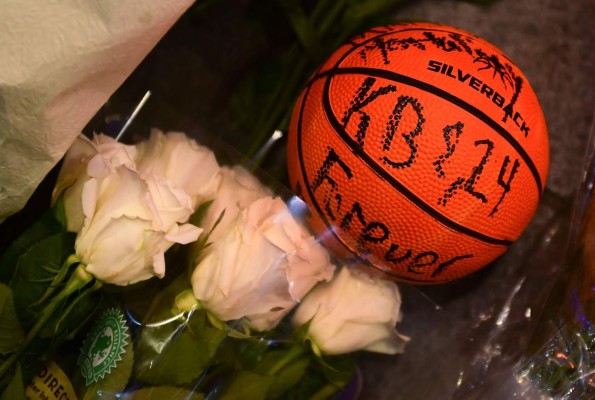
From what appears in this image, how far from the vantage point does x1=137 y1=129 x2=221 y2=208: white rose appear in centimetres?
88

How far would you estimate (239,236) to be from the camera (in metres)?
0.78

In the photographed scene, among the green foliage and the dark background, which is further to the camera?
the dark background

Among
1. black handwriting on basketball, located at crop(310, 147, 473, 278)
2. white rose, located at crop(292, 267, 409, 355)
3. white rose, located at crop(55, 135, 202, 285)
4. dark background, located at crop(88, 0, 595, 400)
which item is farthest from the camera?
dark background, located at crop(88, 0, 595, 400)

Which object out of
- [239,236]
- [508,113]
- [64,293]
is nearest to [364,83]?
[508,113]

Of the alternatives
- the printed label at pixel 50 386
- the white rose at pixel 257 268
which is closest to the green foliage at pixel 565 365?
the white rose at pixel 257 268

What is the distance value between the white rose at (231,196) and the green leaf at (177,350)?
0.11m

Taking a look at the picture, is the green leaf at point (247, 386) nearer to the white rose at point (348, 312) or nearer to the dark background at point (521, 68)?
the white rose at point (348, 312)

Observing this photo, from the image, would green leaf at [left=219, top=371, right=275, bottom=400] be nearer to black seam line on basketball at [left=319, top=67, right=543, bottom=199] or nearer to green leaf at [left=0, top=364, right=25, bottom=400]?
green leaf at [left=0, top=364, right=25, bottom=400]

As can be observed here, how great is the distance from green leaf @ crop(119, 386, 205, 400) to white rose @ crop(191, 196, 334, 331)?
0.35 feet

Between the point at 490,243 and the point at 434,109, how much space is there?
236 millimetres

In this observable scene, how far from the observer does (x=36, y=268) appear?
862 mm

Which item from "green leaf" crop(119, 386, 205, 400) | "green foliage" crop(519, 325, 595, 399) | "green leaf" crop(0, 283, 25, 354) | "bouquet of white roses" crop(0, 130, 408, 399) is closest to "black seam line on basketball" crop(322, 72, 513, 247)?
"bouquet of white roses" crop(0, 130, 408, 399)

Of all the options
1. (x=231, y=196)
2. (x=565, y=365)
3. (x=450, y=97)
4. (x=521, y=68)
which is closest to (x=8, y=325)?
(x=231, y=196)

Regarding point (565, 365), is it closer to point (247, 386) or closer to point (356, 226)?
point (356, 226)
